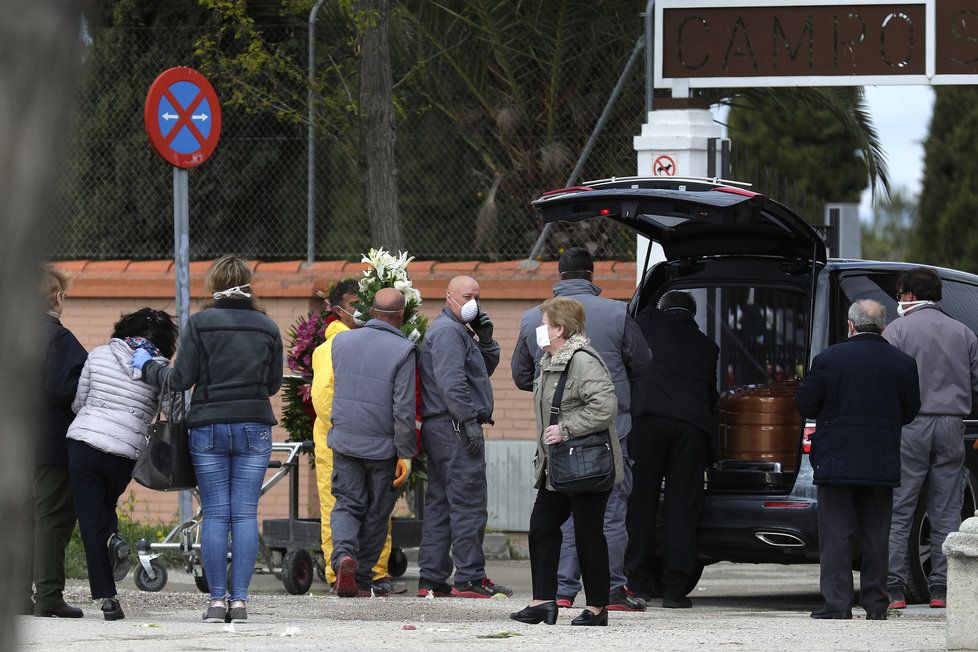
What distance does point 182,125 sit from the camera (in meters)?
10.2

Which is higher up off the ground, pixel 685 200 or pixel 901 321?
pixel 685 200

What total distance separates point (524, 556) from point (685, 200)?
4.87 m

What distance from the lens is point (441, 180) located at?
14.3m

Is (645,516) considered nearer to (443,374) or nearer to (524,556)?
(443,374)

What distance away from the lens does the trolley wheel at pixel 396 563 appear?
1066 cm

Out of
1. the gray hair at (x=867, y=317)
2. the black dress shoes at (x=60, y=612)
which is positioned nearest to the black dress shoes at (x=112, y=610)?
the black dress shoes at (x=60, y=612)

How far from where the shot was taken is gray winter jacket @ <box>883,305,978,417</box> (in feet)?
29.9

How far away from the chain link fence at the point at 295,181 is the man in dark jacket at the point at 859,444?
5.30 meters

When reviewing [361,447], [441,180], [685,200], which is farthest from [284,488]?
[685,200]

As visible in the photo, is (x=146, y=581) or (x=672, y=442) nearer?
(x=672, y=442)

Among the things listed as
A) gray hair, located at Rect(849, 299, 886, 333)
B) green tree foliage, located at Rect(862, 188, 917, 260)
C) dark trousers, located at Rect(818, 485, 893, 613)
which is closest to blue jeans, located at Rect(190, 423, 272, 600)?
dark trousers, located at Rect(818, 485, 893, 613)

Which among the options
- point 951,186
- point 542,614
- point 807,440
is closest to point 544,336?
point 542,614

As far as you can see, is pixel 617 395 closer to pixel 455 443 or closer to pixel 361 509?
pixel 455 443

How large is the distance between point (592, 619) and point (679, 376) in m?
1.97
